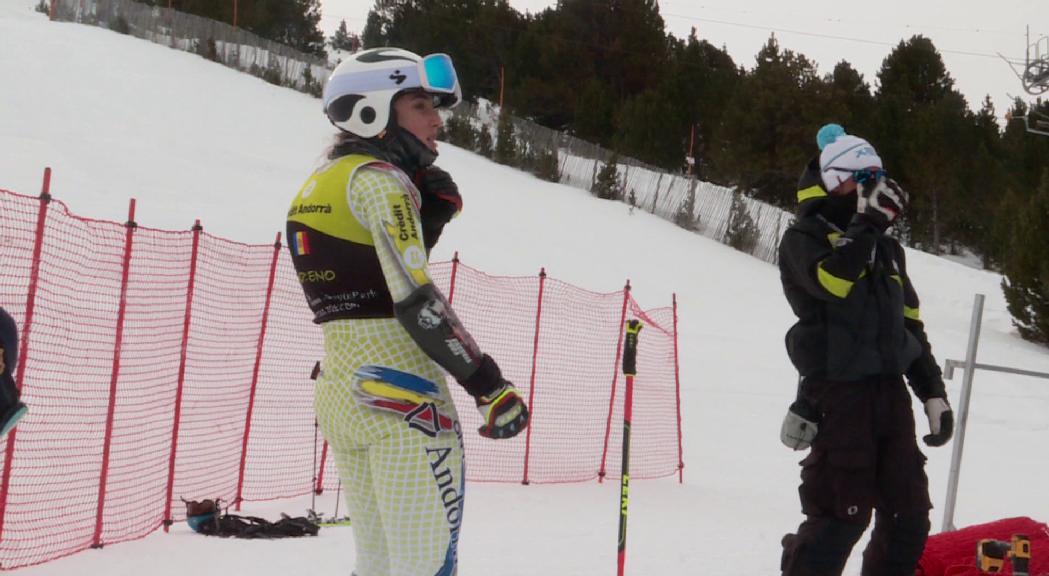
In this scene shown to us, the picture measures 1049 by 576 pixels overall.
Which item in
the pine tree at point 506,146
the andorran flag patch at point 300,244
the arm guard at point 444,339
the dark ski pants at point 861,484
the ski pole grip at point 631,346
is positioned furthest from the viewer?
the pine tree at point 506,146

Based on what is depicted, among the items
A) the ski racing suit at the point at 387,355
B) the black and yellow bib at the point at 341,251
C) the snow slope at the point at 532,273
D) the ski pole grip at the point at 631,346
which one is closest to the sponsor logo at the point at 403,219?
the ski racing suit at the point at 387,355

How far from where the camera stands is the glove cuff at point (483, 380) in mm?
2664

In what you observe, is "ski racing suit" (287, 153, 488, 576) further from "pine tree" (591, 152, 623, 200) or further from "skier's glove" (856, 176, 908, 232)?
"pine tree" (591, 152, 623, 200)

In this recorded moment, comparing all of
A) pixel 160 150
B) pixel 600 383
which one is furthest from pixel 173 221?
pixel 600 383

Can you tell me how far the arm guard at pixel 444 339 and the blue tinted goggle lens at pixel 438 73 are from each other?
63cm

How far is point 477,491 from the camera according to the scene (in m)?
7.53

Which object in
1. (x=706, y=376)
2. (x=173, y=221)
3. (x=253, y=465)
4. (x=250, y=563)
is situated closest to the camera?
(x=250, y=563)

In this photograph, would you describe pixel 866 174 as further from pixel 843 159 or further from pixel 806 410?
pixel 806 410

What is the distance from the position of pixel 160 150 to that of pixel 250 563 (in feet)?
56.5

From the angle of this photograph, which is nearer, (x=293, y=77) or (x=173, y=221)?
(x=173, y=221)

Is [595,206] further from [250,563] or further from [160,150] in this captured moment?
[250,563]

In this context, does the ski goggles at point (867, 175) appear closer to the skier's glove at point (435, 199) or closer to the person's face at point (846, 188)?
the person's face at point (846, 188)

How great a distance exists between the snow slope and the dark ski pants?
1.66 meters

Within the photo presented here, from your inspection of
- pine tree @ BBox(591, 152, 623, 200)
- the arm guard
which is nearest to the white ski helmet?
the arm guard
